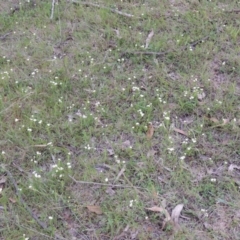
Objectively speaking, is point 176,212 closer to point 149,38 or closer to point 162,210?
point 162,210

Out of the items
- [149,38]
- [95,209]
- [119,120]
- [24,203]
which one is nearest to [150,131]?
[119,120]

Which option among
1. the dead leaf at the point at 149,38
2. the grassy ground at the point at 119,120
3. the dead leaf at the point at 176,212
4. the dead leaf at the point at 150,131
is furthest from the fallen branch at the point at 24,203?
the dead leaf at the point at 149,38

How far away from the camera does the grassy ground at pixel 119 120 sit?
8.89 ft

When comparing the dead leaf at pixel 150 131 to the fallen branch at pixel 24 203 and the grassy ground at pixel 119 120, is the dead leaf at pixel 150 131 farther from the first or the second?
the fallen branch at pixel 24 203

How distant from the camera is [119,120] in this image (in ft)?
10.9

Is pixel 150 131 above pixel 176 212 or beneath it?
above

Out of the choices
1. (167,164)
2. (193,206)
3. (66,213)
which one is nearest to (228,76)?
(167,164)

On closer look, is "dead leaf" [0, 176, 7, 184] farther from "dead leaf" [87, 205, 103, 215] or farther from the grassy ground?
"dead leaf" [87, 205, 103, 215]

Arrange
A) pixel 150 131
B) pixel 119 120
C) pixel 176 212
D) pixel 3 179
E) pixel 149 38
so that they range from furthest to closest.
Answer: pixel 149 38 → pixel 119 120 → pixel 150 131 → pixel 3 179 → pixel 176 212

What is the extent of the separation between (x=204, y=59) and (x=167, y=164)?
128 cm

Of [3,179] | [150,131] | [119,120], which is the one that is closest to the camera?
[3,179]

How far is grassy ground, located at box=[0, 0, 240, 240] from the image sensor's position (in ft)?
8.89

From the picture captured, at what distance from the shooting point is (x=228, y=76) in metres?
3.71

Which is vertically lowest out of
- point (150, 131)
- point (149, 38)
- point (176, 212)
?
point (176, 212)
